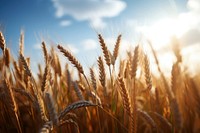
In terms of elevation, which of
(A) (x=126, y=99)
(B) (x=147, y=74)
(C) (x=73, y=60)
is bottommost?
(A) (x=126, y=99)

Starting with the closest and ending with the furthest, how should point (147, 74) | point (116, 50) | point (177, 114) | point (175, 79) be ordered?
point (177, 114)
point (175, 79)
point (147, 74)
point (116, 50)

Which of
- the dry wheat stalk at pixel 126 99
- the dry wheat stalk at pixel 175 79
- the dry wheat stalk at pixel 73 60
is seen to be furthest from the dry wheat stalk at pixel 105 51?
the dry wheat stalk at pixel 175 79

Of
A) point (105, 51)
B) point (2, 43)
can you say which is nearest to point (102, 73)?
point (105, 51)

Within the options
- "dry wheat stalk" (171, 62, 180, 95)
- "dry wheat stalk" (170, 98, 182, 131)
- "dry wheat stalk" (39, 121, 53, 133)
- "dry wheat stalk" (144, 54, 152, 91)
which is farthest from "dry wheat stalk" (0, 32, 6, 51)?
"dry wheat stalk" (170, 98, 182, 131)

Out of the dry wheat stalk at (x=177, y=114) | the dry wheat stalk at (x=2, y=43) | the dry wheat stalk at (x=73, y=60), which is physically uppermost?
the dry wheat stalk at (x=2, y=43)

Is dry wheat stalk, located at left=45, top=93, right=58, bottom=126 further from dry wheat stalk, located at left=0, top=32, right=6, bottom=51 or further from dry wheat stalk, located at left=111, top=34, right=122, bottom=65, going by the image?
dry wheat stalk, located at left=0, top=32, right=6, bottom=51

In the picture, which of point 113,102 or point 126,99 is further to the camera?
point 113,102

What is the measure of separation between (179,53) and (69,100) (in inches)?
70.0

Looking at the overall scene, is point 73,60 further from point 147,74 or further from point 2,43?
point 2,43

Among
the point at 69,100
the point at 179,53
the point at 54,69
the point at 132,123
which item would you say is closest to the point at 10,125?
the point at 69,100

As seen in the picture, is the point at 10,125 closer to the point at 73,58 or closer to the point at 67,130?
the point at 67,130

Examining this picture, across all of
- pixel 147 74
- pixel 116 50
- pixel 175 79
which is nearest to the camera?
pixel 175 79

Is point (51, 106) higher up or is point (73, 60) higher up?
point (73, 60)

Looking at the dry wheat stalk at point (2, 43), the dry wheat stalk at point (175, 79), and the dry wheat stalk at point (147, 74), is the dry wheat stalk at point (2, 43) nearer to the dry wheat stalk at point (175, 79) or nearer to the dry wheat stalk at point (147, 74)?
the dry wheat stalk at point (147, 74)
